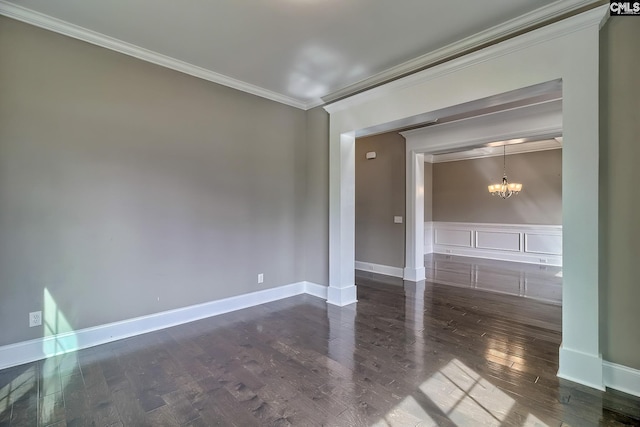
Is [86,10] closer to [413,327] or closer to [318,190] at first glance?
[318,190]

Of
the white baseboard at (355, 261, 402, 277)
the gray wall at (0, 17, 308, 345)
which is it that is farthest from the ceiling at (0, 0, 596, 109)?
the white baseboard at (355, 261, 402, 277)

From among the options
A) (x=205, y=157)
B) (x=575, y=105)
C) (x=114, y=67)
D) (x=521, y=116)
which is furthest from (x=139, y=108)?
(x=521, y=116)

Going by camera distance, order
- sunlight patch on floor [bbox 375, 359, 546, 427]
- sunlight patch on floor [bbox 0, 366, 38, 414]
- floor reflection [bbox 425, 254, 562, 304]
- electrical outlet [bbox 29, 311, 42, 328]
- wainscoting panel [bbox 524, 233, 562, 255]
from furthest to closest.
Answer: wainscoting panel [bbox 524, 233, 562, 255]
floor reflection [bbox 425, 254, 562, 304]
electrical outlet [bbox 29, 311, 42, 328]
sunlight patch on floor [bbox 0, 366, 38, 414]
sunlight patch on floor [bbox 375, 359, 546, 427]

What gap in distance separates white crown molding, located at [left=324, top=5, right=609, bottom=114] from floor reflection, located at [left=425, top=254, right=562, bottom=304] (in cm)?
355

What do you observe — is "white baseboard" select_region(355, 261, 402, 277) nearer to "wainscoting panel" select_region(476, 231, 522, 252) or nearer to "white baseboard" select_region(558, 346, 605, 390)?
"white baseboard" select_region(558, 346, 605, 390)

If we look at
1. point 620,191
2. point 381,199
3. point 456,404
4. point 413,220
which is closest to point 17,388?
point 456,404

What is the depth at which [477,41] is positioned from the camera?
286 centimetres

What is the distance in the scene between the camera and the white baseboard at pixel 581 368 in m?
2.21

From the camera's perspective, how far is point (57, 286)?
8.95ft

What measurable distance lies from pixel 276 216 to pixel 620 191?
366 centimetres

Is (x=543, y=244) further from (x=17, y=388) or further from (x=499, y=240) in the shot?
(x=17, y=388)

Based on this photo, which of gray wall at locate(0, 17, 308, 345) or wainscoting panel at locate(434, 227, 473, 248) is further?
wainscoting panel at locate(434, 227, 473, 248)

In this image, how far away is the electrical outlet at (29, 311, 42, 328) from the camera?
262 cm

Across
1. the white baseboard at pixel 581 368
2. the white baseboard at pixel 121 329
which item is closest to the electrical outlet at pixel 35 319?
the white baseboard at pixel 121 329
